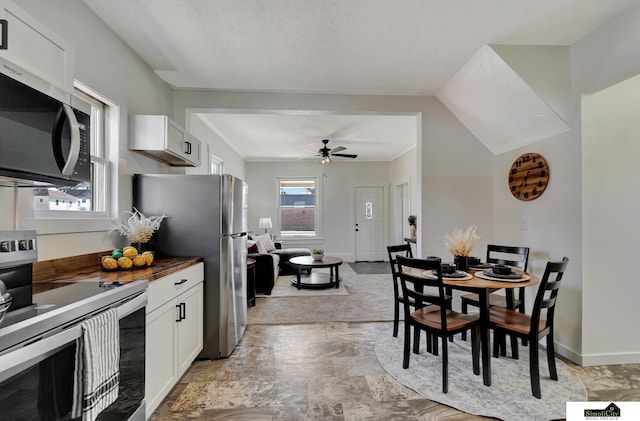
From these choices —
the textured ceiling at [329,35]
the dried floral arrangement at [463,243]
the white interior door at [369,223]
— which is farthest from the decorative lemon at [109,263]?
the white interior door at [369,223]

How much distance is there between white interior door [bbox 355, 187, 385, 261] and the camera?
26.6 feet

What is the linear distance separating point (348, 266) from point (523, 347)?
460 centimetres

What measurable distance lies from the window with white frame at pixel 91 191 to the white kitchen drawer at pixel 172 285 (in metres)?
0.80

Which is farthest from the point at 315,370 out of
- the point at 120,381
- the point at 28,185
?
the point at 28,185

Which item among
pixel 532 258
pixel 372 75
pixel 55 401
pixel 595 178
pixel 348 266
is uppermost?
pixel 372 75

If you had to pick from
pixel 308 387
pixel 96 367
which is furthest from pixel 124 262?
pixel 308 387

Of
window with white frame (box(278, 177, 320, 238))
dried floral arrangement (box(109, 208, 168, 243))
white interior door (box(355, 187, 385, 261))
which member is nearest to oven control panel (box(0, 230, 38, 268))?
dried floral arrangement (box(109, 208, 168, 243))

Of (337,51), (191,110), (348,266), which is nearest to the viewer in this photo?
(337,51)

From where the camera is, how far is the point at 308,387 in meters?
2.19

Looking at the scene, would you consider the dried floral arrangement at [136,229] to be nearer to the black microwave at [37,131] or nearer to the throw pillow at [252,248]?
the black microwave at [37,131]

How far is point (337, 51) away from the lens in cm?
262

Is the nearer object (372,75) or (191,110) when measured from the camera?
(372,75)

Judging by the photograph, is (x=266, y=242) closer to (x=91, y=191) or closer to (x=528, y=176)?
(x=91, y=191)

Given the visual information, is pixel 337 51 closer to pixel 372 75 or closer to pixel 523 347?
pixel 372 75
